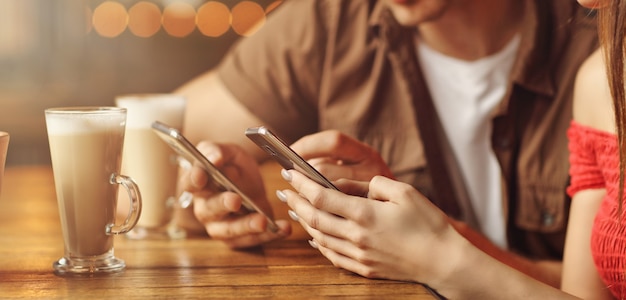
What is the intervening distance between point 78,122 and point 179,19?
Answer: 13.9 feet

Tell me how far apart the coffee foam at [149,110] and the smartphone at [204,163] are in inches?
4.5

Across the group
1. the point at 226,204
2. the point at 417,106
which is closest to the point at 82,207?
the point at 226,204

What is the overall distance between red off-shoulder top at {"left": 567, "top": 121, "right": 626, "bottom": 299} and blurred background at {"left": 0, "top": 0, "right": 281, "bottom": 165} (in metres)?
3.80

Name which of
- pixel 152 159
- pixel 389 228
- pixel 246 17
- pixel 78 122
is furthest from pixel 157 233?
pixel 246 17

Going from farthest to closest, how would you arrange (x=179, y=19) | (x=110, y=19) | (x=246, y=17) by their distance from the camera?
1. (x=110, y=19)
2. (x=179, y=19)
3. (x=246, y=17)

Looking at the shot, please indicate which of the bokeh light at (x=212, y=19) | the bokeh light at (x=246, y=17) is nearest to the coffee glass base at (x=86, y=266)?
the bokeh light at (x=246, y=17)

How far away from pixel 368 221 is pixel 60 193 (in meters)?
0.35

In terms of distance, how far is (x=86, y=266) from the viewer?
3.32 feet

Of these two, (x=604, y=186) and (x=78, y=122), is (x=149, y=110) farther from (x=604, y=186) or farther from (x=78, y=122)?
(x=604, y=186)

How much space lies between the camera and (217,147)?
120cm

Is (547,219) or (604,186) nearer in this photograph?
(604,186)

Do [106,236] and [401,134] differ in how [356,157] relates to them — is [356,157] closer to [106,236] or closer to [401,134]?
[106,236]

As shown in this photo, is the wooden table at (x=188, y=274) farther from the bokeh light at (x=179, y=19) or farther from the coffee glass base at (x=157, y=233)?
the bokeh light at (x=179, y=19)

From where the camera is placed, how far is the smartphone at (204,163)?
3.51 feet
